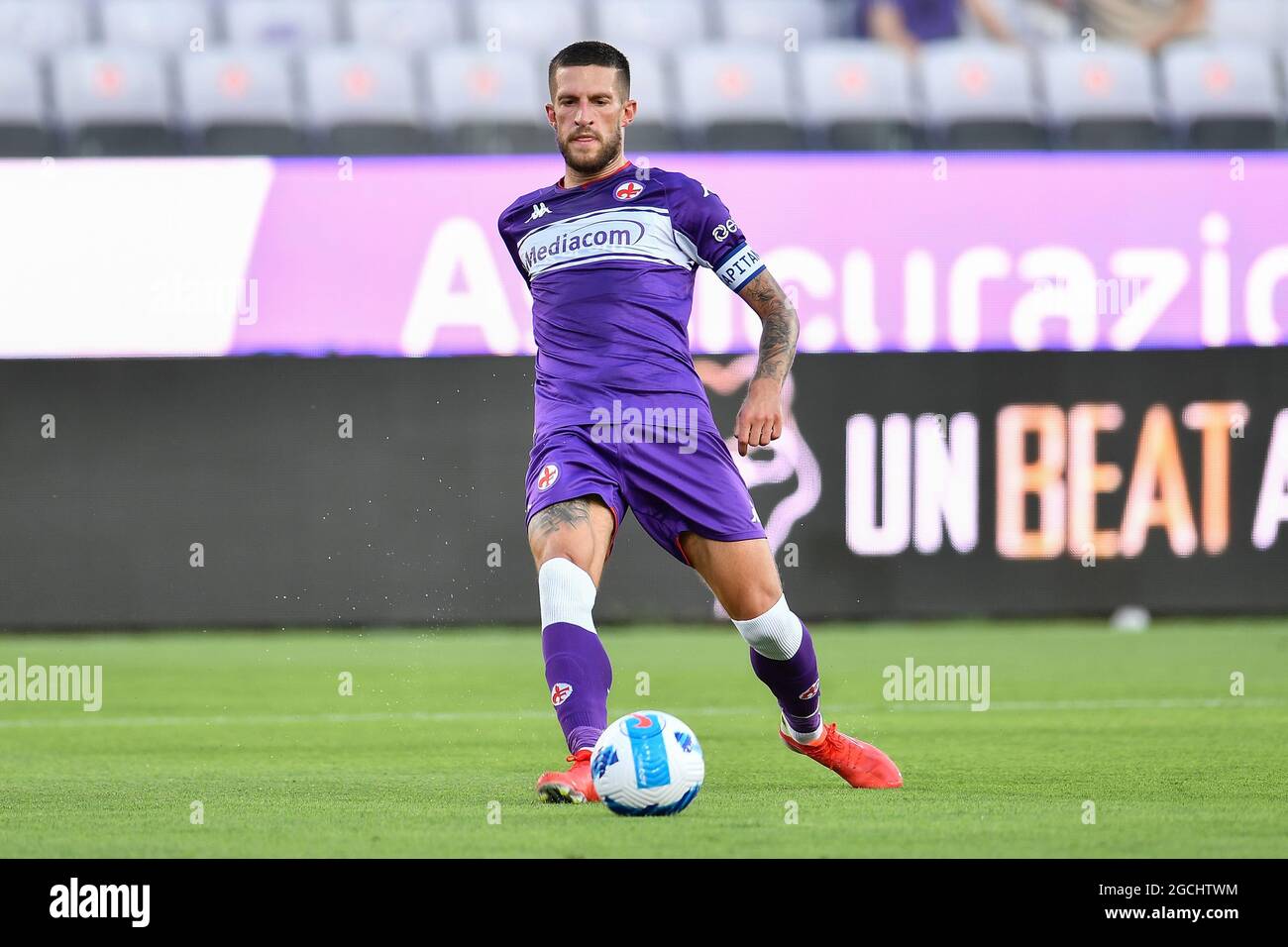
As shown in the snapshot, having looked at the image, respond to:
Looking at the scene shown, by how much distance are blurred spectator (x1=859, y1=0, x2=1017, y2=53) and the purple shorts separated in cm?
892

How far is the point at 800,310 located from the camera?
11.7m

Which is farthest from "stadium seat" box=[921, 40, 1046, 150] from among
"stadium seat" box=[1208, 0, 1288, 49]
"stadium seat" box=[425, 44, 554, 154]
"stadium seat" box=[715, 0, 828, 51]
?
"stadium seat" box=[425, 44, 554, 154]

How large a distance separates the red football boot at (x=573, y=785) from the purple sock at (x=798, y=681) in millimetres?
624

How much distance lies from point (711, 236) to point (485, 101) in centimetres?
781

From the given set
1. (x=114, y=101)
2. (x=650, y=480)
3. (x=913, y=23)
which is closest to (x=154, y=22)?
(x=114, y=101)

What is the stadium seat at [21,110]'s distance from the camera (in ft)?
→ 41.4

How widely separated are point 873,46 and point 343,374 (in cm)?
438

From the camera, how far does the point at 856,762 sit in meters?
5.55

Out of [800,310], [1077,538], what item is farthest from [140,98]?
[1077,538]

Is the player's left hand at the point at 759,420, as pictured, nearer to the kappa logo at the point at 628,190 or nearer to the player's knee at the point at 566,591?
Answer: the player's knee at the point at 566,591

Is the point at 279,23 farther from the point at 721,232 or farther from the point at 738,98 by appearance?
the point at 721,232

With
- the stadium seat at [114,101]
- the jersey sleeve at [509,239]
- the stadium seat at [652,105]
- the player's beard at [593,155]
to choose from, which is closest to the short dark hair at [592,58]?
the player's beard at [593,155]
